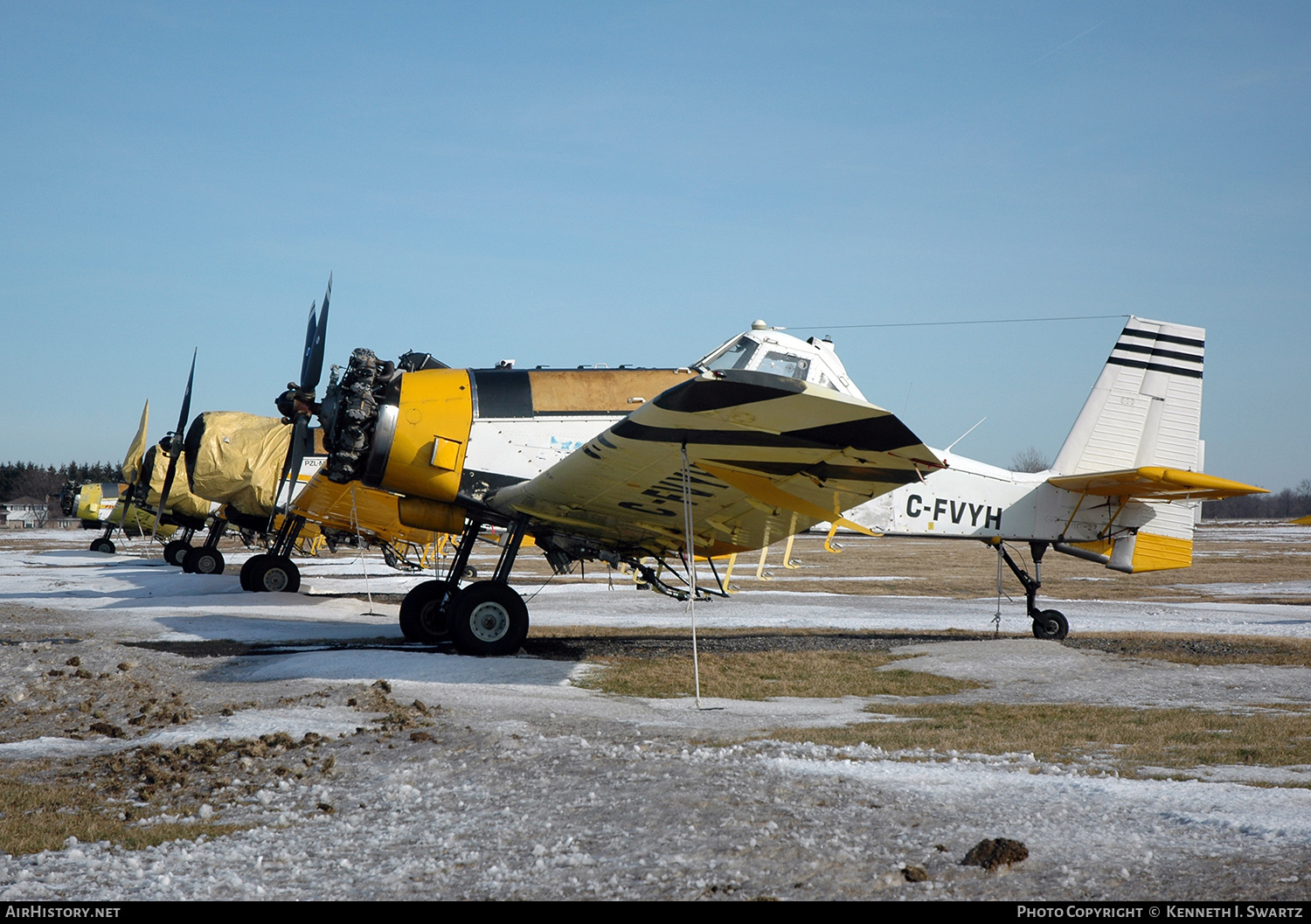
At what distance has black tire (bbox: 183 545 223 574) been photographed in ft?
86.4

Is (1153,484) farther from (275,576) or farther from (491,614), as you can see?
(275,576)

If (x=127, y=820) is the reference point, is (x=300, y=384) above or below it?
above

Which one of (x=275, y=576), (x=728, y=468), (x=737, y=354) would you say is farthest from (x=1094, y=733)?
(x=275, y=576)

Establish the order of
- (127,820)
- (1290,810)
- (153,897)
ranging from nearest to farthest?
(153,897) → (1290,810) → (127,820)

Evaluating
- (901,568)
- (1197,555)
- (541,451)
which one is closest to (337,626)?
(541,451)

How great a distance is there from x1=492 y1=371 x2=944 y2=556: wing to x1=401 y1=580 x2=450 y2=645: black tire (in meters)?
2.16

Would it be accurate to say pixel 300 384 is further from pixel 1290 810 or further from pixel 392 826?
pixel 1290 810

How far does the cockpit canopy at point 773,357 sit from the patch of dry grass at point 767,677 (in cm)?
309

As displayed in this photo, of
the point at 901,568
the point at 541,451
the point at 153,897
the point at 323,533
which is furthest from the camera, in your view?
the point at 901,568

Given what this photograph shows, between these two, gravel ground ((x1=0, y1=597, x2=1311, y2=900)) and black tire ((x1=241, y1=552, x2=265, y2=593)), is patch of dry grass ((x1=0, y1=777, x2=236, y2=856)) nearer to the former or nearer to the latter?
gravel ground ((x1=0, y1=597, x2=1311, y2=900))

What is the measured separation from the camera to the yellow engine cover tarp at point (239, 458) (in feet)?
62.7

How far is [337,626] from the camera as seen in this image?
14.2m

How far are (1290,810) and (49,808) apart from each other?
589cm

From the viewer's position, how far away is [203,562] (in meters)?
26.4
